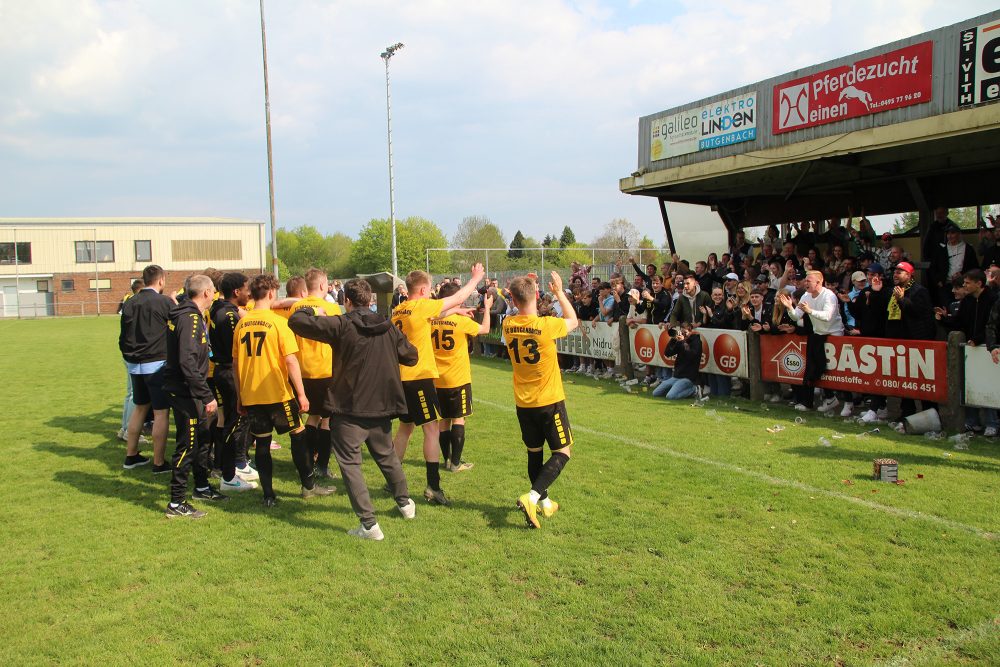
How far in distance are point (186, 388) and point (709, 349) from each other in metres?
8.37

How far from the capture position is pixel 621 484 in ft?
21.4

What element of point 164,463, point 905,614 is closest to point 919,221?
point 905,614

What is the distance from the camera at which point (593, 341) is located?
47.1ft

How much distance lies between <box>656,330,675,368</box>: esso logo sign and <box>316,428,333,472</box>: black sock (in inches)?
272

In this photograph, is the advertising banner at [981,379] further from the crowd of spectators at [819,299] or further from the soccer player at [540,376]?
the soccer player at [540,376]

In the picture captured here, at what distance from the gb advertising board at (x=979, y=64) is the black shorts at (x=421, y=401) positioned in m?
8.98

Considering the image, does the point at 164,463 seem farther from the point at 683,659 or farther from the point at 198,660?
the point at 683,659

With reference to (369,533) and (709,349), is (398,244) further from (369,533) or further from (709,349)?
(369,533)

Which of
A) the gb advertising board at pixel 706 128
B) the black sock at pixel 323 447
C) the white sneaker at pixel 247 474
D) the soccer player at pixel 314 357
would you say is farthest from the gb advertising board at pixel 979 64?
the white sneaker at pixel 247 474

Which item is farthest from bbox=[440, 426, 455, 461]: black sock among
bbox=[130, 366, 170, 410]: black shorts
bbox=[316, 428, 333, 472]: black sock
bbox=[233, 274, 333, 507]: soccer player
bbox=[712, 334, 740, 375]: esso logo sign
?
bbox=[712, 334, 740, 375]: esso logo sign

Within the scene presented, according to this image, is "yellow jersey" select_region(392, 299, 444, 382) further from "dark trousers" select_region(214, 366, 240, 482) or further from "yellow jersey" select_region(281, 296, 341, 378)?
"dark trousers" select_region(214, 366, 240, 482)

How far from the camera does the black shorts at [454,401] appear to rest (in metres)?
6.70

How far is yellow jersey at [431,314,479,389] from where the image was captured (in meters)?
6.64

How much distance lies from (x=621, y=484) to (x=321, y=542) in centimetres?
280
